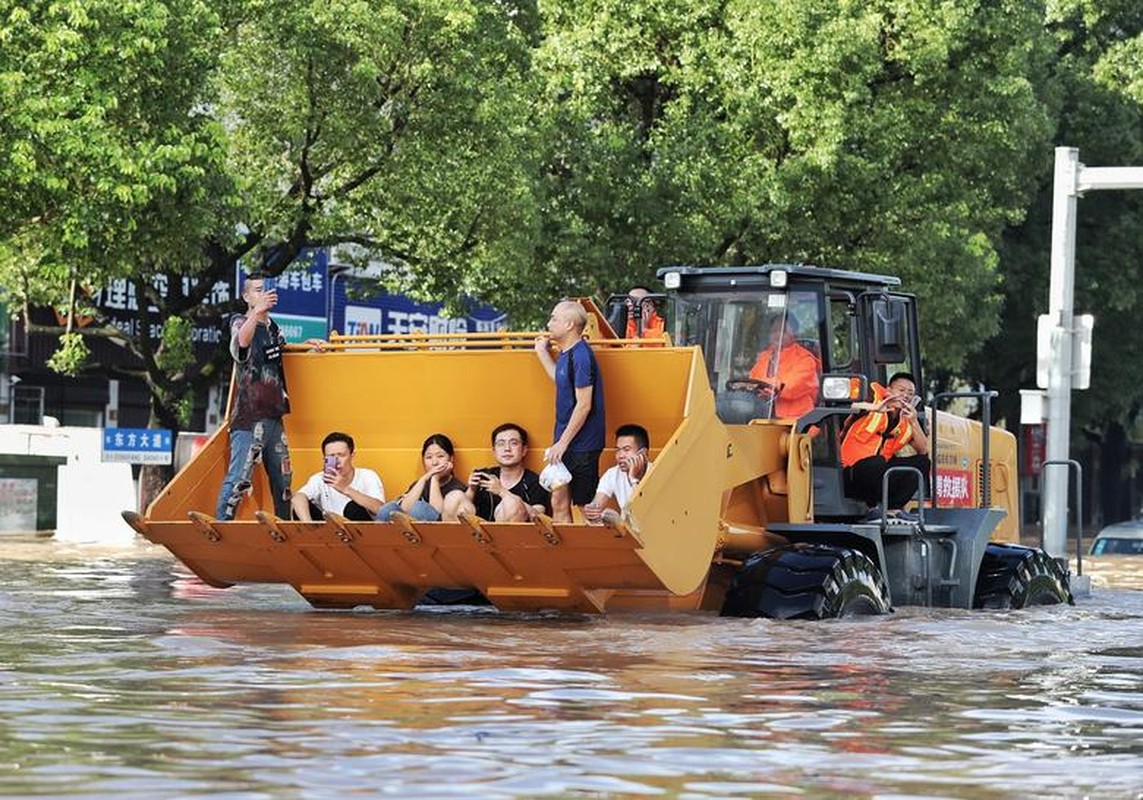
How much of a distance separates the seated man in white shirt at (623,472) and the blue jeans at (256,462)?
2197 mm

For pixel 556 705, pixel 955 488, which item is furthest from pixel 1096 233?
pixel 556 705

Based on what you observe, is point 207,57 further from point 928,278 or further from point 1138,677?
point 1138,677

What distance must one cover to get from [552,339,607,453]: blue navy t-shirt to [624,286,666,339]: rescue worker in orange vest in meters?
1.83

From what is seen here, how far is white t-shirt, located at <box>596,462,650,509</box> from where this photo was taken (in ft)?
53.0

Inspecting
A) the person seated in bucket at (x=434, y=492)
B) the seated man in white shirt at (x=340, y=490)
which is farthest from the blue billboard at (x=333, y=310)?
the person seated in bucket at (x=434, y=492)

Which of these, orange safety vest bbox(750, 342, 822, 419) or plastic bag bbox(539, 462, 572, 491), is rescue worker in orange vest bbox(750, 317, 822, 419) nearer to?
orange safety vest bbox(750, 342, 822, 419)

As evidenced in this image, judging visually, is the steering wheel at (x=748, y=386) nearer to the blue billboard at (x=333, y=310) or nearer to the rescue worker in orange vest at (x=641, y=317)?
the rescue worker in orange vest at (x=641, y=317)

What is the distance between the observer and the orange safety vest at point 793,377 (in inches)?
697

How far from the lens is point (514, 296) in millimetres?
42969

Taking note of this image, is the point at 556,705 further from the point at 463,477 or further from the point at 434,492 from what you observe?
the point at 463,477

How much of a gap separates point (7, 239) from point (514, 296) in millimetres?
11718

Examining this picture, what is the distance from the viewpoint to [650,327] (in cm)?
1831

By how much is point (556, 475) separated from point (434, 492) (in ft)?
3.27

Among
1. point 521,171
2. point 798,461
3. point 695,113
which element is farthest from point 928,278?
point 798,461
